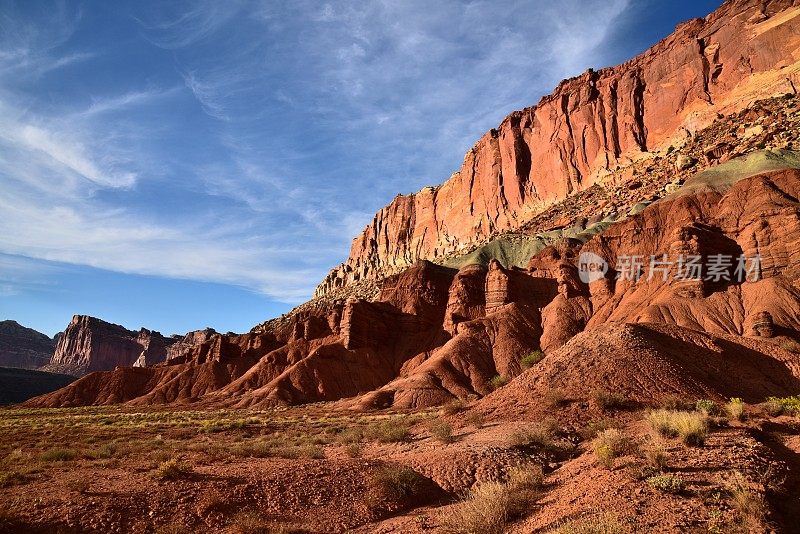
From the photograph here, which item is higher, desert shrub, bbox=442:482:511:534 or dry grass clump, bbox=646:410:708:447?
dry grass clump, bbox=646:410:708:447

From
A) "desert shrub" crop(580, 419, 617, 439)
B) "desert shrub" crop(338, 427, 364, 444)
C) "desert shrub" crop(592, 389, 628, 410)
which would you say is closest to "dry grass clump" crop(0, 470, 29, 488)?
"desert shrub" crop(338, 427, 364, 444)

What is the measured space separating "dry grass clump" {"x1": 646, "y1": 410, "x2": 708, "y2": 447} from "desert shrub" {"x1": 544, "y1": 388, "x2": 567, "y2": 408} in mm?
5897

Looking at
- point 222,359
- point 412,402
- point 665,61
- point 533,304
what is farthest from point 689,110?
point 222,359

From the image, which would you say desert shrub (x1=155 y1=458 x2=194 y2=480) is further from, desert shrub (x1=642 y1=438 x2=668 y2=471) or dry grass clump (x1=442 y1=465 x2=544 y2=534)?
desert shrub (x1=642 y1=438 x2=668 y2=471)

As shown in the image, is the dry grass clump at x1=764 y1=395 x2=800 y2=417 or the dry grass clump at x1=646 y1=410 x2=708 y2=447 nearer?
the dry grass clump at x1=646 y1=410 x2=708 y2=447

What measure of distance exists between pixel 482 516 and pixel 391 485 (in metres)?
4.11

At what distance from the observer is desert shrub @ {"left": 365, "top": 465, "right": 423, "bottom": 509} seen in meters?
11.6

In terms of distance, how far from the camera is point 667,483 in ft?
27.7

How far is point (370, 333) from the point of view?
64.9 meters

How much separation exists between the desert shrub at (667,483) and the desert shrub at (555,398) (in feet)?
36.2

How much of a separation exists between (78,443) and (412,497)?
846 inches

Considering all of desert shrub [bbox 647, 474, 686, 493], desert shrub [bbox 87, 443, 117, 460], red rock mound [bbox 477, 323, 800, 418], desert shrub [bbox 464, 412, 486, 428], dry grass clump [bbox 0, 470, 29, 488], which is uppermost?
red rock mound [bbox 477, 323, 800, 418]

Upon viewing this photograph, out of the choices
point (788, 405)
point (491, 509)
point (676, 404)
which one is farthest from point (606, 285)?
point (491, 509)

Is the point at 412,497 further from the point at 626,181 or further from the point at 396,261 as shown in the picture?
the point at 396,261
